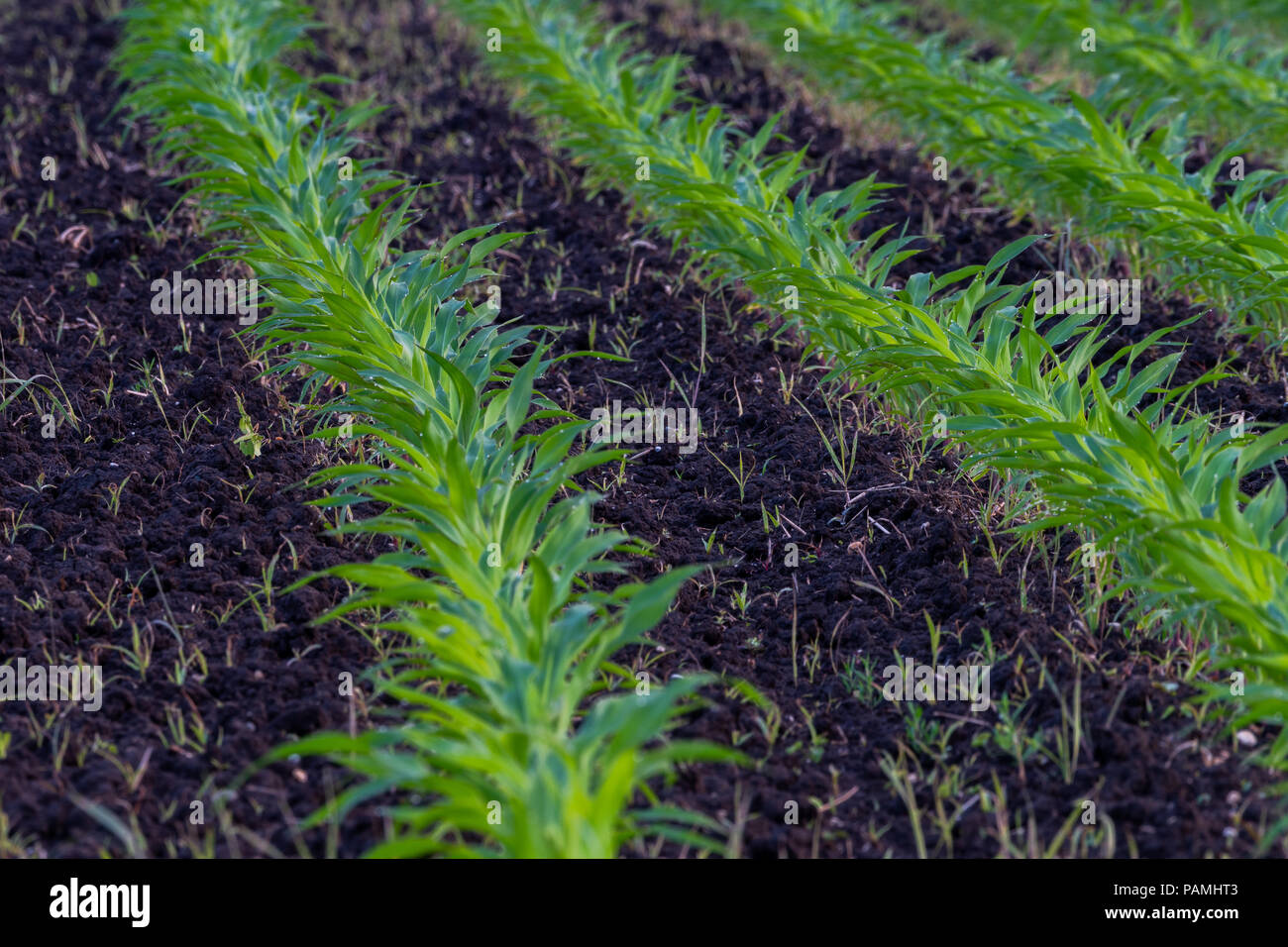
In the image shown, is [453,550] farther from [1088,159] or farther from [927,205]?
[927,205]

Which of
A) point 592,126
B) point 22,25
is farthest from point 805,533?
point 22,25

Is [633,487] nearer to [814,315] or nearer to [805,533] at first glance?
[805,533]

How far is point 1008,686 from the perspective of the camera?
3053 mm

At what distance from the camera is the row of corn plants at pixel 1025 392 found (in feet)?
9.55

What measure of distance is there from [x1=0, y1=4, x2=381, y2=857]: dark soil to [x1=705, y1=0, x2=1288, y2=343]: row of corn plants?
308 cm

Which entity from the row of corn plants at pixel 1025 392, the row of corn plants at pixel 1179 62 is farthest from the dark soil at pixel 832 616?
the row of corn plants at pixel 1179 62

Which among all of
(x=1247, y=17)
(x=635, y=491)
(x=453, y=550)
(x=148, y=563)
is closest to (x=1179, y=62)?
(x=1247, y=17)

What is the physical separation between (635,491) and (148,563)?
4.55 ft

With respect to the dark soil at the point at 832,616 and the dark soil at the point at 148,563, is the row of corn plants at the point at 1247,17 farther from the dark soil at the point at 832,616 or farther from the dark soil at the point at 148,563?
the dark soil at the point at 148,563

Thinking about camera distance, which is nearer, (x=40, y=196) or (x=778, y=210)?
(x=778, y=210)

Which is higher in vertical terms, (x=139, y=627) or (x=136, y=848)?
(x=139, y=627)

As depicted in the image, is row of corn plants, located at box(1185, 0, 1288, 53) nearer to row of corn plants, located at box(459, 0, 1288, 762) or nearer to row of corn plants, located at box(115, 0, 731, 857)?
row of corn plants, located at box(459, 0, 1288, 762)

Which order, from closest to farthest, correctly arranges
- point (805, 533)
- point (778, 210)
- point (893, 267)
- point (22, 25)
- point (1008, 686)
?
point (1008, 686) → point (805, 533) → point (778, 210) → point (893, 267) → point (22, 25)
